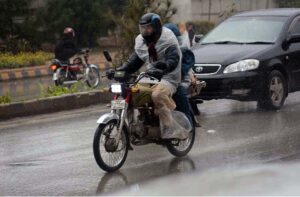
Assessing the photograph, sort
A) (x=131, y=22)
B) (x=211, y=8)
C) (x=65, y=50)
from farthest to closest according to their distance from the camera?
1. (x=211, y=8)
2. (x=65, y=50)
3. (x=131, y=22)

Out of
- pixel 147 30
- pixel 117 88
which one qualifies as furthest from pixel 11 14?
pixel 117 88

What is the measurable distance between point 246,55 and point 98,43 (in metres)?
20.1

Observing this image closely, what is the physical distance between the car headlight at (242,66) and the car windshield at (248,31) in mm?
766

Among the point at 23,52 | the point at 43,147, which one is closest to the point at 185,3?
the point at 23,52

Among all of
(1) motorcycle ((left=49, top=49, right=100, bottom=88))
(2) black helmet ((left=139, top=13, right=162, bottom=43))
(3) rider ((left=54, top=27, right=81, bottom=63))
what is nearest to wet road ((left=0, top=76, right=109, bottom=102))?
(1) motorcycle ((left=49, top=49, right=100, bottom=88))

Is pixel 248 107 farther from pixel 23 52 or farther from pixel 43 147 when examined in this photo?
pixel 23 52

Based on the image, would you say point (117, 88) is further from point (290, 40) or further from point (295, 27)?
point (295, 27)

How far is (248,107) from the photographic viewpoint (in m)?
13.0

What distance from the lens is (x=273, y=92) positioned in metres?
12.5

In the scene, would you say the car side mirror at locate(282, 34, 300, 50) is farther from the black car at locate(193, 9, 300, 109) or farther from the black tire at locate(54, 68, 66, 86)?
the black tire at locate(54, 68, 66, 86)

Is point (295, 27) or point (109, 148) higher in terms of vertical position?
point (109, 148)

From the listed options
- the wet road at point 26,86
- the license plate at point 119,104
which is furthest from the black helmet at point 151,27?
the wet road at point 26,86

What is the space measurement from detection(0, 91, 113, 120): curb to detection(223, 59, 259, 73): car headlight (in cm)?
302

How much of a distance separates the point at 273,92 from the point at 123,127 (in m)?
4.99
